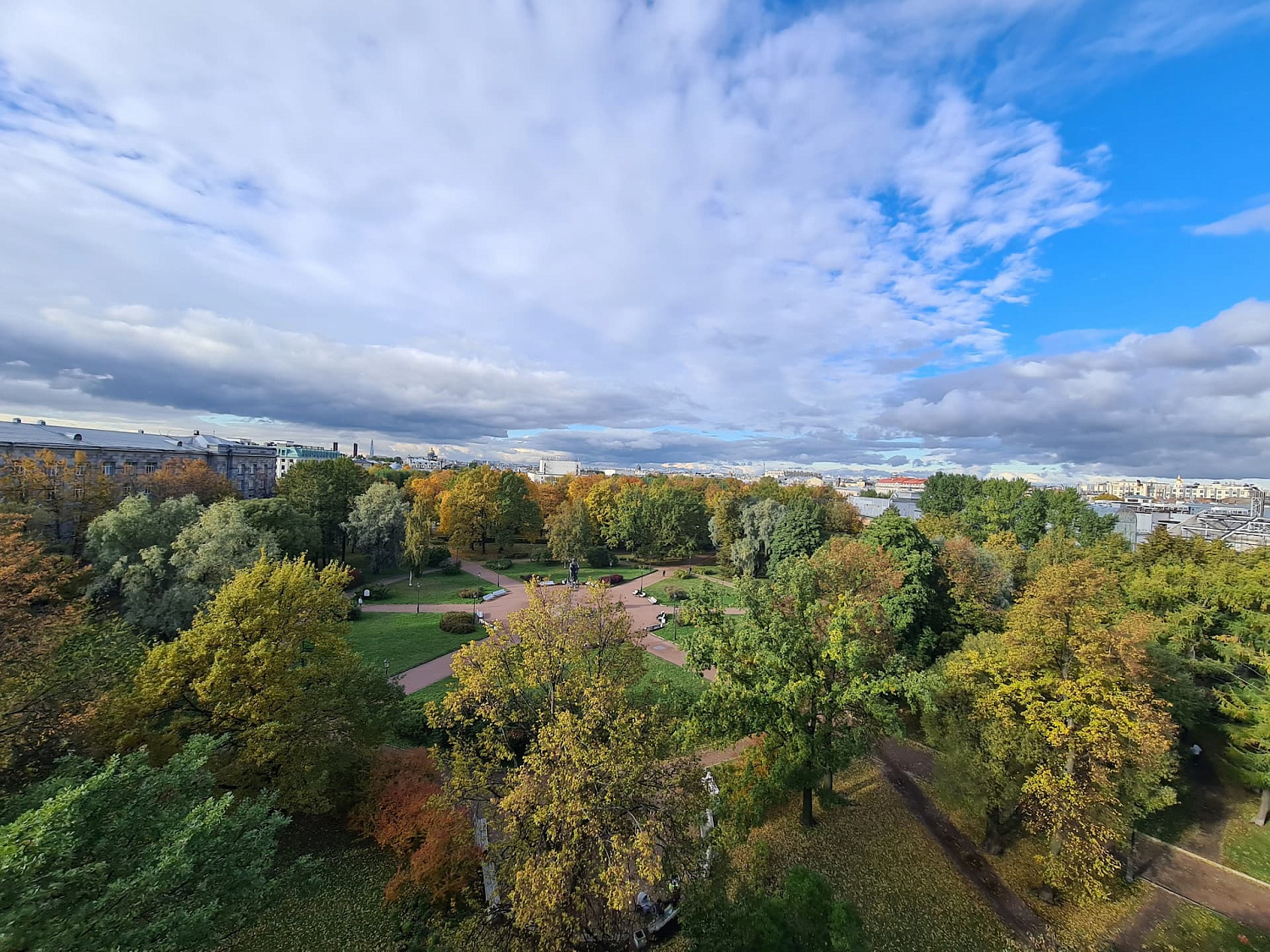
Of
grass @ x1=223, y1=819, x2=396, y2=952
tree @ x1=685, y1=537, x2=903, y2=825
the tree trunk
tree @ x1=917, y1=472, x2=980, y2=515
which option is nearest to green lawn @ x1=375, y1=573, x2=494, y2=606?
grass @ x1=223, y1=819, x2=396, y2=952

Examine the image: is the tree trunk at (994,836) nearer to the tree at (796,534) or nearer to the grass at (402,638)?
the grass at (402,638)

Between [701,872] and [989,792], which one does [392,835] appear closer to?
[701,872]

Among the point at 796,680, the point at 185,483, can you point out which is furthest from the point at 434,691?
the point at 185,483

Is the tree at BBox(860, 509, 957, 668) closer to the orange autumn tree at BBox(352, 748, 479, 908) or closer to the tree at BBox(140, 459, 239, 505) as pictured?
the orange autumn tree at BBox(352, 748, 479, 908)

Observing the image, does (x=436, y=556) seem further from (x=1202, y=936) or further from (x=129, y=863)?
(x=1202, y=936)

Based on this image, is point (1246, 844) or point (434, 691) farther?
point (434, 691)

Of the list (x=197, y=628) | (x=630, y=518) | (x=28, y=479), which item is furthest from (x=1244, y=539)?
(x=28, y=479)

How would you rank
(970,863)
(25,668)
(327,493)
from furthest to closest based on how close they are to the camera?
(327,493) → (970,863) → (25,668)

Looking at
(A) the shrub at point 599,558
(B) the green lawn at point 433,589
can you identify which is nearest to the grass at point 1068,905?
(B) the green lawn at point 433,589
